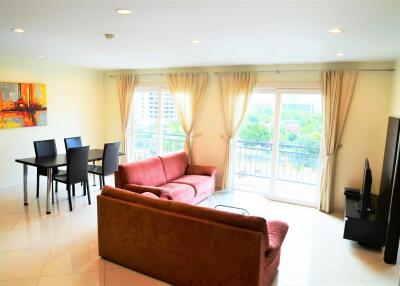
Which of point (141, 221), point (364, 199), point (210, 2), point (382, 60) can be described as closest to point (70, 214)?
point (141, 221)

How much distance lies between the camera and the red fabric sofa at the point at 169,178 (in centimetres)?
416

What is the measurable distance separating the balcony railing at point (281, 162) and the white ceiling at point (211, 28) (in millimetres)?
1650

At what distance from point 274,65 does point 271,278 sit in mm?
3593

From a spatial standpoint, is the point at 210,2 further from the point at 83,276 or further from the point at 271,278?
the point at 83,276

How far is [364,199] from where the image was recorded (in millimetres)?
3488

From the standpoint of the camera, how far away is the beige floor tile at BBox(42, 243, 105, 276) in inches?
117

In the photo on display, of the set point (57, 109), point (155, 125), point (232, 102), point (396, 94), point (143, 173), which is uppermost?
point (396, 94)

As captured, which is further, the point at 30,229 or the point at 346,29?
the point at 30,229

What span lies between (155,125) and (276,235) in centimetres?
443

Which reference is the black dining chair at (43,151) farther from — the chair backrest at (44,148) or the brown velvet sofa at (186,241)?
the brown velvet sofa at (186,241)

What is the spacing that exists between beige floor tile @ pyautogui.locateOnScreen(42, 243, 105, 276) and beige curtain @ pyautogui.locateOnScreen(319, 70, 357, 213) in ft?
12.0

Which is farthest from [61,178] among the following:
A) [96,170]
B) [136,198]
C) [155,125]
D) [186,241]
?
[186,241]

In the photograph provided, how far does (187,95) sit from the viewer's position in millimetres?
5957

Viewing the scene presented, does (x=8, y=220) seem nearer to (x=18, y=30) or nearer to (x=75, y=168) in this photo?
(x=75, y=168)
